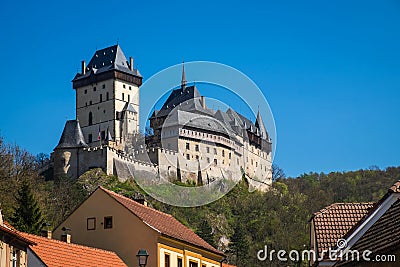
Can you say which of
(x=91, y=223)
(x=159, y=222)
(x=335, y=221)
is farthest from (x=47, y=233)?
(x=335, y=221)

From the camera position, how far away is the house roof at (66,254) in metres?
24.1

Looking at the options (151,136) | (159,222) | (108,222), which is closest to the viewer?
(108,222)

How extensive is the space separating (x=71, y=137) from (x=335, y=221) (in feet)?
333

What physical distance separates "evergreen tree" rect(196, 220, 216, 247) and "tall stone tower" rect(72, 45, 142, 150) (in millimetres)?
32968

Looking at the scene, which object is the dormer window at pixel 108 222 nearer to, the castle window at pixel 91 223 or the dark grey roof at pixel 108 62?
the castle window at pixel 91 223

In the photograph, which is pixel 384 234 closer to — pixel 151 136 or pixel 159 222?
pixel 159 222

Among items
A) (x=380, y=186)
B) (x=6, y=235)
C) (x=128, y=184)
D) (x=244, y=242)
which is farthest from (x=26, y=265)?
(x=380, y=186)

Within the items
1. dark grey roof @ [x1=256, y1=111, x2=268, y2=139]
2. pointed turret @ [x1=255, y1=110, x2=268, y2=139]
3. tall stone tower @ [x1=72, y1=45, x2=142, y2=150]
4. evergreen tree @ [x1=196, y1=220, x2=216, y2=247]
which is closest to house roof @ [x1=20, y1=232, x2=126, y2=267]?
evergreen tree @ [x1=196, y1=220, x2=216, y2=247]

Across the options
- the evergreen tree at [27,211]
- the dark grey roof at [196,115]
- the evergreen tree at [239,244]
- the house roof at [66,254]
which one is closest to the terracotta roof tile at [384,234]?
the house roof at [66,254]

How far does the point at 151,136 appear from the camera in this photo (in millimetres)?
132125

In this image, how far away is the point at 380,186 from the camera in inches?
5049

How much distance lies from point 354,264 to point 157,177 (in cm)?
10067

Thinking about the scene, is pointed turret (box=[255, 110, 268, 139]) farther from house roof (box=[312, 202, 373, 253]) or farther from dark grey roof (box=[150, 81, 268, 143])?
house roof (box=[312, 202, 373, 253])

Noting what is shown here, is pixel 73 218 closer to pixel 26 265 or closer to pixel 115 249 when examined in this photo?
pixel 115 249
